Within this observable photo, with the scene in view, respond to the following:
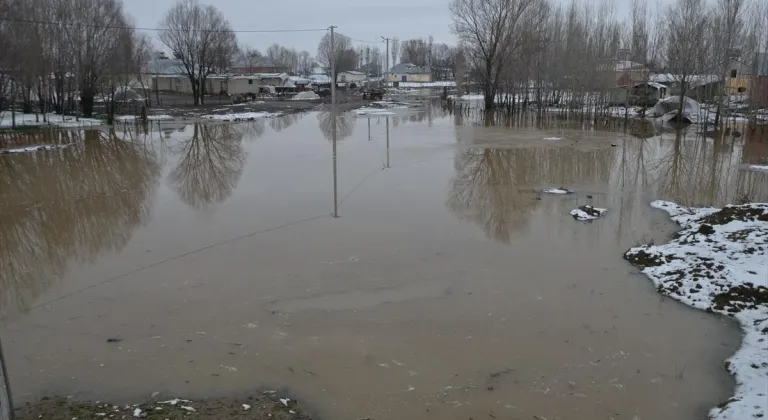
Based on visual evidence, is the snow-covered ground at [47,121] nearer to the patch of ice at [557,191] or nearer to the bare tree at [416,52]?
the patch of ice at [557,191]

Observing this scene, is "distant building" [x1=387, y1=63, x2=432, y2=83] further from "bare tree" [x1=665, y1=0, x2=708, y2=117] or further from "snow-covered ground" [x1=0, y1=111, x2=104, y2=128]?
"snow-covered ground" [x1=0, y1=111, x2=104, y2=128]

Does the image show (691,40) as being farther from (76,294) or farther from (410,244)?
(76,294)

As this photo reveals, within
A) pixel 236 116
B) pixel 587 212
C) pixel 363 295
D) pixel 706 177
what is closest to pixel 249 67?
pixel 236 116

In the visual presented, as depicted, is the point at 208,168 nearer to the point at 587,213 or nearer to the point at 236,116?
the point at 587,213

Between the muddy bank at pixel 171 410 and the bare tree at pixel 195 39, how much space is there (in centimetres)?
5589

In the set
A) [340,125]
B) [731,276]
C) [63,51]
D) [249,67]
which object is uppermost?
[249,67]

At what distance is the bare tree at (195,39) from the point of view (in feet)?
192

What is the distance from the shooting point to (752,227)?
10.4 m

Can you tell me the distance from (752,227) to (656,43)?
39.8 metres

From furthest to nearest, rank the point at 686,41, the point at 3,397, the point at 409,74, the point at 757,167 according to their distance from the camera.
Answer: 1. the point at 409,74
2. the point at 686,41
3. the point at 757,167
4. the point at 3,397

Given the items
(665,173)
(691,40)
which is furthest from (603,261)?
Result: (691,40)

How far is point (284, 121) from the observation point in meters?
40.8

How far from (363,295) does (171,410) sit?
353 cm

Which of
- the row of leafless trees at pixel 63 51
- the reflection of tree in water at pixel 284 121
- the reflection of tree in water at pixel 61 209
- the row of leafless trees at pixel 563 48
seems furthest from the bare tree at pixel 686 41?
the row of leafless trees at pixel 63 51
